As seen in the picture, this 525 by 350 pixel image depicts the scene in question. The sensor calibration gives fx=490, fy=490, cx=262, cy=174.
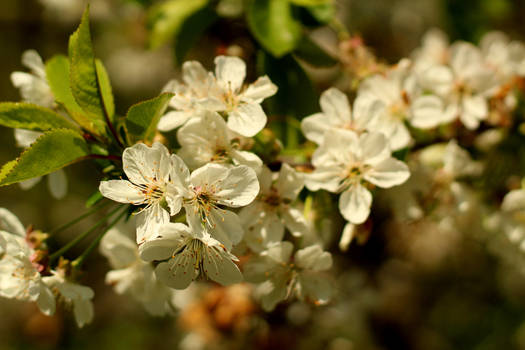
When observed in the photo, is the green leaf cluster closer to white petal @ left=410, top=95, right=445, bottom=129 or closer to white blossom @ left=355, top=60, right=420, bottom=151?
white blossom @ left=355, top=60, right=420, bottom=151

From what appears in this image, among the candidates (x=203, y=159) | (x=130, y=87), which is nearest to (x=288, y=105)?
(x=203, y=159)

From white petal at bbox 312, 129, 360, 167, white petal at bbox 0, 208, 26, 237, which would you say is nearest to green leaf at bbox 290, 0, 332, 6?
white petal at bbox 312, 129, 360, 167

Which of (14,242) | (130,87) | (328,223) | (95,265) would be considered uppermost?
(14,242)

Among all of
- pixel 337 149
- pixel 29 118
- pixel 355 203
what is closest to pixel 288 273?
pixel 355 203

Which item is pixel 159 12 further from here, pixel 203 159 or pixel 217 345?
pixel 217 345

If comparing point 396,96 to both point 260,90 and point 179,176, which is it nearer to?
point 260,90

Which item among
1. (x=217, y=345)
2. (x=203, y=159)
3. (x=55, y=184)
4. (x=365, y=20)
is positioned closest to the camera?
(x=203, y=159)

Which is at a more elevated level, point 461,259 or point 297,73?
point 297,73

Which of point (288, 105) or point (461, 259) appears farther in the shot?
point (461, 259)
